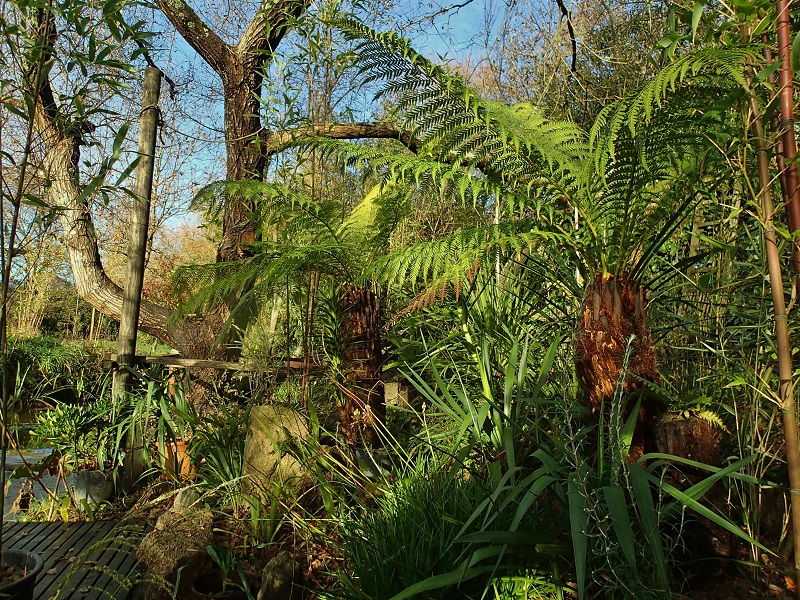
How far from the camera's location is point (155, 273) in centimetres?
1028

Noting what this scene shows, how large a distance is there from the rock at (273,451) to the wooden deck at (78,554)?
536 mm

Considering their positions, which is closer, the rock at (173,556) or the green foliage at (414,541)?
the green foliage at (414,541)

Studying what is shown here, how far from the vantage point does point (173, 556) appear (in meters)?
2.16

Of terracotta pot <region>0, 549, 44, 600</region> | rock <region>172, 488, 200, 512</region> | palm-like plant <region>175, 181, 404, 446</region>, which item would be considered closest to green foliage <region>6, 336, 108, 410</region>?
palm-like plant <region>175, 181, 404, 446</region>

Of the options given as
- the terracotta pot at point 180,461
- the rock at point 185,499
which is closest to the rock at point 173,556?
the rock at point 185,499

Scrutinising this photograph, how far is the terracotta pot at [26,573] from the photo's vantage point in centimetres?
170

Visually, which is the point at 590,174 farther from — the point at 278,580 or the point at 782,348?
the point at 278,580

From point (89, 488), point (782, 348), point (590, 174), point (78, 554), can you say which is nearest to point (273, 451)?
point (78, 554)

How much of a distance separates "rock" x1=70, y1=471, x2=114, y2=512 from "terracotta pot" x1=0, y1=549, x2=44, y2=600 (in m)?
1.22

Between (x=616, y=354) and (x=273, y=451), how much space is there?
1571 mm

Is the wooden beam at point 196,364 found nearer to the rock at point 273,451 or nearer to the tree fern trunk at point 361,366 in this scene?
the tree fern trunk at point 361,366

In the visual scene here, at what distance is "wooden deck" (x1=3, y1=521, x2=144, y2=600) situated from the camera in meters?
2.24

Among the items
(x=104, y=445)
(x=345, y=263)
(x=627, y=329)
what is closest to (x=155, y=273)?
(x=104, y=445)

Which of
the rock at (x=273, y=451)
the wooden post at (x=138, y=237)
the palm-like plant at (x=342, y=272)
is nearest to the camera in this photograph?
the rock at (x=273, y=451)
